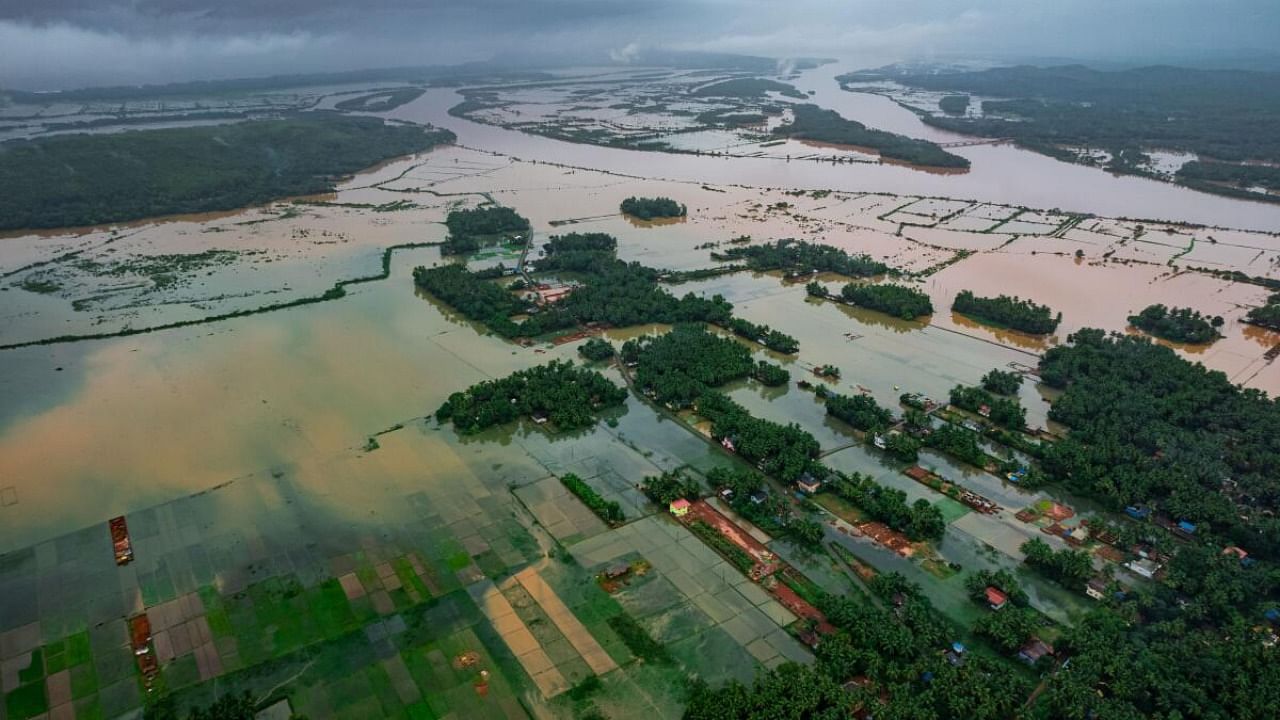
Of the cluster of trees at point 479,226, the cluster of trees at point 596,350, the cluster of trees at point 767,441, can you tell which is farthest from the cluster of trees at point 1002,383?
the cluster of trees at point 479,226

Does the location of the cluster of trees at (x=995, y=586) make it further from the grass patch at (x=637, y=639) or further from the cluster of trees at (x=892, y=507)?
the grass patch at (x=637, y=639)

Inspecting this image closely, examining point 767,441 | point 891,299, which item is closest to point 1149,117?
point 891,299

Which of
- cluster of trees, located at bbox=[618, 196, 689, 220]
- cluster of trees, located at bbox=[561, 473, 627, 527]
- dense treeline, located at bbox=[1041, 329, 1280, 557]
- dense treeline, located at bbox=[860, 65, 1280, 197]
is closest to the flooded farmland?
cluster of trees, located at bbox=[561, 473, 627, 527]

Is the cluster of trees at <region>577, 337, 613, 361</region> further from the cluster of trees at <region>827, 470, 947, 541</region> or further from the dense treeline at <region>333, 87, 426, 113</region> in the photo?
the dense treeline at <region>333, 87, 426, 113</region>

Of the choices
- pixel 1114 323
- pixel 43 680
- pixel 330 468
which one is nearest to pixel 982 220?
pixel 1114 323

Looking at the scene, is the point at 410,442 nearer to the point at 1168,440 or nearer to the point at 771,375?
the point at 771,375

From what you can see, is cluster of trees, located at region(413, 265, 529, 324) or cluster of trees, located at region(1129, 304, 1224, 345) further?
cluster of trees, located at region(413, 265, 529, 324)
